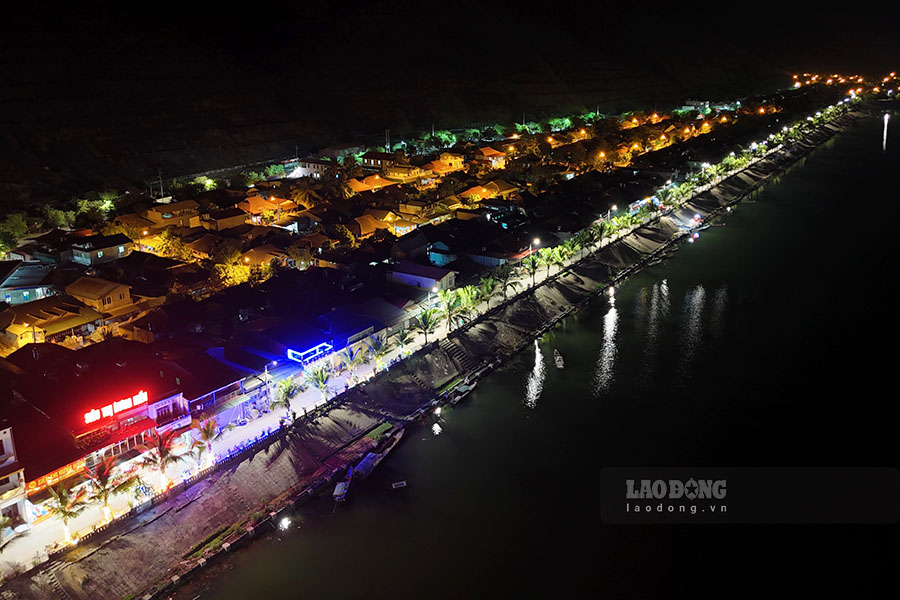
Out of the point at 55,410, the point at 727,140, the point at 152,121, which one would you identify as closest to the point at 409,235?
the point at 55,410

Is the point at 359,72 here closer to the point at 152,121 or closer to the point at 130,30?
the point at 130,30

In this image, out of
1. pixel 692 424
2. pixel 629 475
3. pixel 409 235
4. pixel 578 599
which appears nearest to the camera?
pixel 578 599

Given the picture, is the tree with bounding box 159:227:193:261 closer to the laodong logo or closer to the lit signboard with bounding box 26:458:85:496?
the lit signboard with bounding box 26:458:85:496

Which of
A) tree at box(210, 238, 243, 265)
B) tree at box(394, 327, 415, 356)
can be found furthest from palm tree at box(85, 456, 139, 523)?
tree at box(210, 238, 243, 265)

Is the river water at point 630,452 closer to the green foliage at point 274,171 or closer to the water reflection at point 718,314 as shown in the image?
the water reflection at point 718,314

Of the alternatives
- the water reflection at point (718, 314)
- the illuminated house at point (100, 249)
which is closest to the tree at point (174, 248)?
the illuminated house at point (100, 249)
